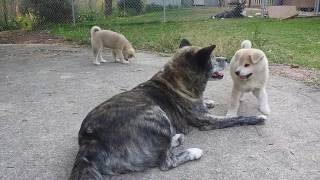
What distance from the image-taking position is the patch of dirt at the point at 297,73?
644cm

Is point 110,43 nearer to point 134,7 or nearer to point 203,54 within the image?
point 203,54

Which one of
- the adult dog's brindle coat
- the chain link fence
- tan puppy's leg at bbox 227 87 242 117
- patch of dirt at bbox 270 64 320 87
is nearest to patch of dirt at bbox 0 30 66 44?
the chain link fence

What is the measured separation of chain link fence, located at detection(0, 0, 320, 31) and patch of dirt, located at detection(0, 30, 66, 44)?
4.71 feet

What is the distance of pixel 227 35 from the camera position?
11617 millimetres

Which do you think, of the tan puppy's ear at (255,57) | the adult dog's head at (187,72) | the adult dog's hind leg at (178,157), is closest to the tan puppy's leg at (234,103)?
the tan puppy's ear at (255,57)

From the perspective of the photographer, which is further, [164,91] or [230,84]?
[230,84]

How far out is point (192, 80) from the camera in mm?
4316

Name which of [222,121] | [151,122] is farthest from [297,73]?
[151,122]

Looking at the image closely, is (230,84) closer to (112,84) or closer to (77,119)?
(112,84)

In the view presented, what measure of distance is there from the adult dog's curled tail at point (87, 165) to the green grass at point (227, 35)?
5.01 metres

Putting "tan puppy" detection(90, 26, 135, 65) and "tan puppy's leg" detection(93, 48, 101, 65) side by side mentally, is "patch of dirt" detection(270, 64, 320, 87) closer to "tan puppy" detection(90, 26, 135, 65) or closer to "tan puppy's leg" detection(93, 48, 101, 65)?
"tan puppy" detection(90, 26, 135, 65)

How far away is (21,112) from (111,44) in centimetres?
322

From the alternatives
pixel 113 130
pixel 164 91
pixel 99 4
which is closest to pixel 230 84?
pixel 164 91

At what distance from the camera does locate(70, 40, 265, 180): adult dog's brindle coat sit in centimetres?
327
